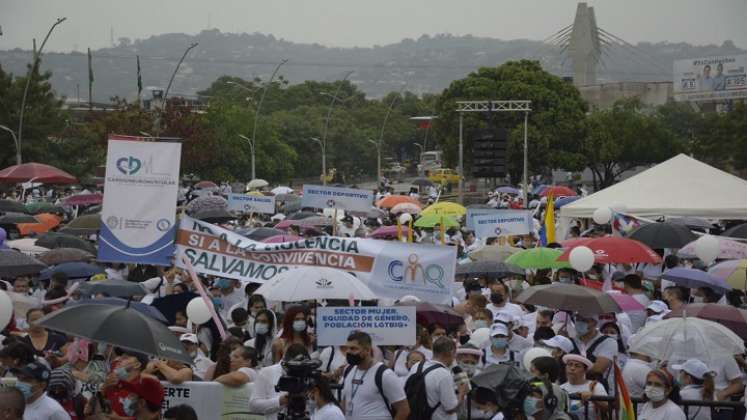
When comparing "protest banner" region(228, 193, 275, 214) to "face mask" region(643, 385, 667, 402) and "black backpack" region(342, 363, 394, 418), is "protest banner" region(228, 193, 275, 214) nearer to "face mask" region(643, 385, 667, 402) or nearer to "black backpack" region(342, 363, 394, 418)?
"black backpack" region(342, 363, 394, 418)

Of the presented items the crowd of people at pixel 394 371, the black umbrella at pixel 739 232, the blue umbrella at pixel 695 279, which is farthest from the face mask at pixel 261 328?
the black umbrella at pixel 739 232

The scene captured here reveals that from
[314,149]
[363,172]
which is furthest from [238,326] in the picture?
[363,172]

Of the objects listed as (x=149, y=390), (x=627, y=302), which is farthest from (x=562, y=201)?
(x=149, y=390)

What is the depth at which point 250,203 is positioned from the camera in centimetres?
2616

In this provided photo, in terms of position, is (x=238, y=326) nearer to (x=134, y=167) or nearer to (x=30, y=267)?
(x=134, y=167)

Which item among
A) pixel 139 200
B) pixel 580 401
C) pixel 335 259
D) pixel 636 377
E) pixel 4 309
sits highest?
pixel 139 200

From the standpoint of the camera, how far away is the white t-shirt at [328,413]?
27.1 feet

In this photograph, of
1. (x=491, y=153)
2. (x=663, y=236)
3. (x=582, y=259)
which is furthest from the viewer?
(x=491, y=153)

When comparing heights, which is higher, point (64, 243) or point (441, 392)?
point (441, 392)

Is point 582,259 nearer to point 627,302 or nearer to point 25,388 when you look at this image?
point 627,302

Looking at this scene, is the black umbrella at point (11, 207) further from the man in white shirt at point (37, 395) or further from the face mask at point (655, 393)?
the face mask at point (655, 393)

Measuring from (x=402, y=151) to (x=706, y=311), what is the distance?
126857mm

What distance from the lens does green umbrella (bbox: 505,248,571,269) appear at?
16344 millimetres

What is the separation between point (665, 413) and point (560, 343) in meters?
1.87
